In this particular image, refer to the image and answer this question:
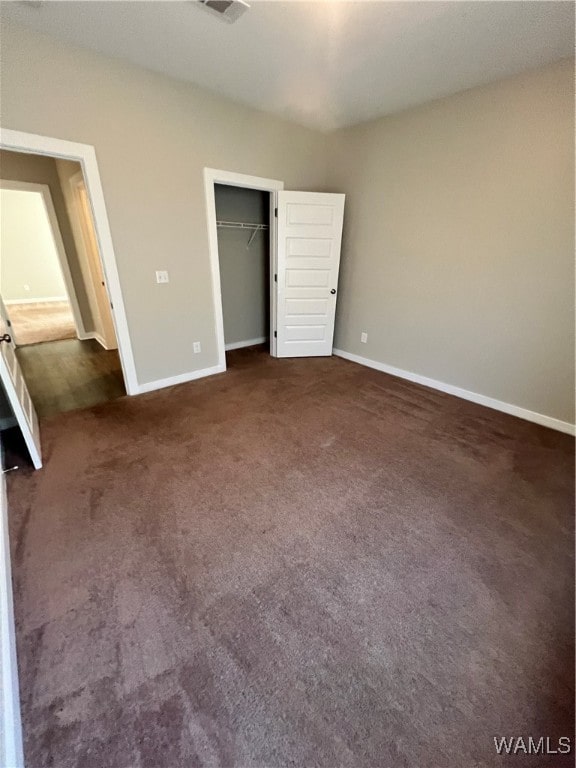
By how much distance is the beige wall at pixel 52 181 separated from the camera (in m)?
3.87

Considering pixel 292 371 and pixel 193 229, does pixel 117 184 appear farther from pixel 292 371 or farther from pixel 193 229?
pixel 292 371

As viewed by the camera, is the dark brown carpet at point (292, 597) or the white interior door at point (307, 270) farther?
the white interior door at point (307, 270)

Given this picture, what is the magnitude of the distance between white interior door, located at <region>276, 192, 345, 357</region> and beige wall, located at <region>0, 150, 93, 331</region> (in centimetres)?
315

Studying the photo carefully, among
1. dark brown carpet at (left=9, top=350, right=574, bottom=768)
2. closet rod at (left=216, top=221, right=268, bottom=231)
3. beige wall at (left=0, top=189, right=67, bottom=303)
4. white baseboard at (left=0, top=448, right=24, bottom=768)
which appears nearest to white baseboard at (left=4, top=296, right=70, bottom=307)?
beige wall at (left=0, top=189, right=67, bottom=303)

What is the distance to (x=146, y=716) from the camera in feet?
3.41

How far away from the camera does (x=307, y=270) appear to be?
3.93 metres

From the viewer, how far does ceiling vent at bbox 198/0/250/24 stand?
1.78 metres

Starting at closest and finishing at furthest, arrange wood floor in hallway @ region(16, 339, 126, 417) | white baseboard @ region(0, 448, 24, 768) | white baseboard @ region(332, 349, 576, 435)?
white baseboard @ region(0, 448, 24, 768)
white baseboard @ region(332, 349, 576, 435)
wood floor in hallway @ region(16, 339, 126, 417)

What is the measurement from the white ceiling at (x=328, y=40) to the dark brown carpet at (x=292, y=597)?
2.78 m

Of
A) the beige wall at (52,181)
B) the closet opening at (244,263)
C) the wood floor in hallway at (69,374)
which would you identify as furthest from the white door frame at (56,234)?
the closet opening at (244,263)

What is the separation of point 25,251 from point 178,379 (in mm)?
6731

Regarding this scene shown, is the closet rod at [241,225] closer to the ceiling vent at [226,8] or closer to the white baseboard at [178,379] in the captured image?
the white baseboard at [178,379]

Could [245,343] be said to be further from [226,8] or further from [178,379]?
[226,8]

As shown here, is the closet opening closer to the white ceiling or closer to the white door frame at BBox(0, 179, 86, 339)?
the white ceiling
